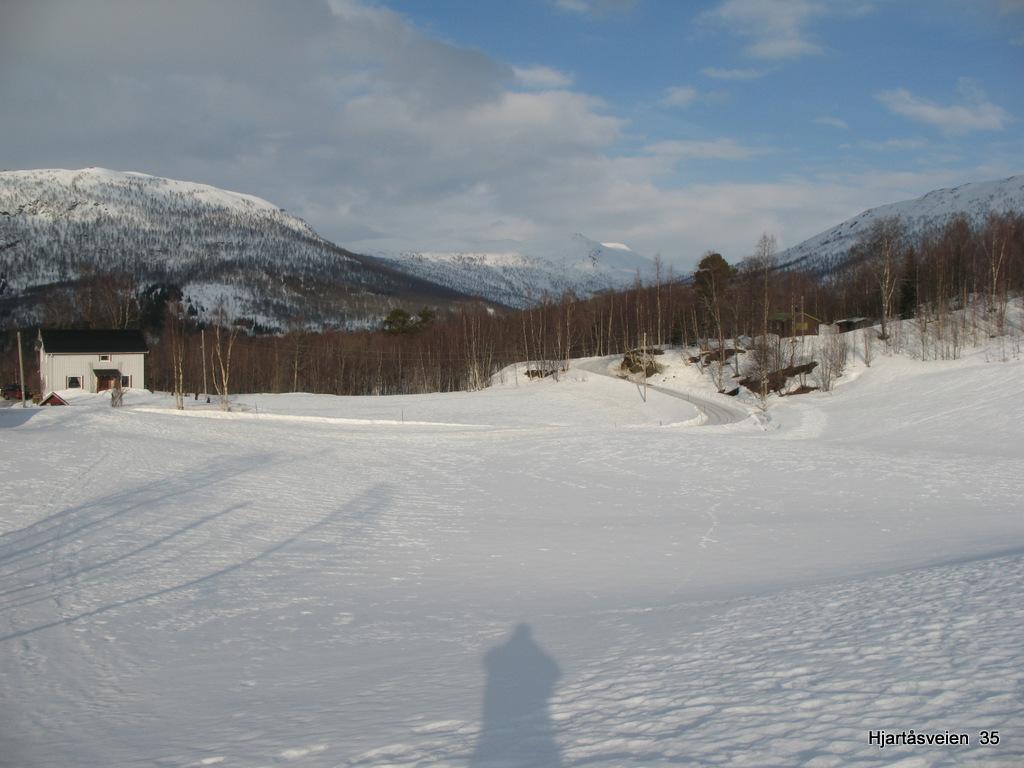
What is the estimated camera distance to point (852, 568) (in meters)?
13.6

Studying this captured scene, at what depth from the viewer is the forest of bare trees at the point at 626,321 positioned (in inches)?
3147

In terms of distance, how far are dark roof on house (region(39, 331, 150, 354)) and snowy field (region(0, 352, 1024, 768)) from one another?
55151mm

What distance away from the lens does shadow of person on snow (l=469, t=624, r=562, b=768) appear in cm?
625

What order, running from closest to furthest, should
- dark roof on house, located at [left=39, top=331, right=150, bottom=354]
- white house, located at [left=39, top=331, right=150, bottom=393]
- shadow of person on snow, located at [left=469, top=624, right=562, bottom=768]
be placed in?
shadow of person on snow, located at [left=469, top=624, right=562, bottom=768]
white house, located at [left=39, top=331, right=150, bottom=393]
dark roof on house, located at [left=39, top=331, right=150, bottom=354]

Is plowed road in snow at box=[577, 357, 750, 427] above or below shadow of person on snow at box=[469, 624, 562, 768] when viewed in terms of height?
above

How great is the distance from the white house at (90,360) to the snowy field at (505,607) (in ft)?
180

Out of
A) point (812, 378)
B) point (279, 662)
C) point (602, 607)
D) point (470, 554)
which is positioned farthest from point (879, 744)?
point (812, 378)

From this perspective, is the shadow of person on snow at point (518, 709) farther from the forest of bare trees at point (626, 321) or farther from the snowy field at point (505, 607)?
the forest of bare trees at point (626, 321)

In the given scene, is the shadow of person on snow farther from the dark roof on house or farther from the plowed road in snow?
the dark roof on house

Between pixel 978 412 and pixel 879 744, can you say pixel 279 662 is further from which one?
pixel 978 412

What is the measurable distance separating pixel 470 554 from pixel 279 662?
7.24m

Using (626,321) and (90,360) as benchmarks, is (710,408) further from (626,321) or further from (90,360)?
(90,360)

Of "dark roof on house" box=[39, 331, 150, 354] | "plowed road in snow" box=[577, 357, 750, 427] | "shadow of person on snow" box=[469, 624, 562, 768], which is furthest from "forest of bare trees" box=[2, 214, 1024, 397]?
"shadow of person on snow" box=[469, 624, 562, 768]

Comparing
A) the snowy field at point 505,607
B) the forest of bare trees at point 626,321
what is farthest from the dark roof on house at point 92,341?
the snowy field at point 505,607
